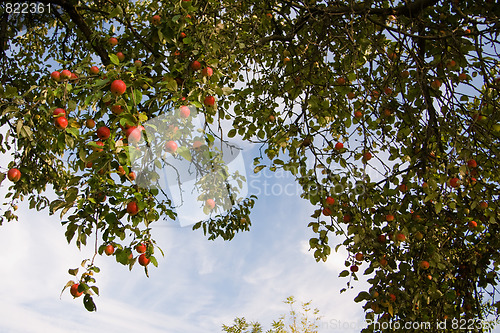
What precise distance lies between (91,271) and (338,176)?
2197 mm

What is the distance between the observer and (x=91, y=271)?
224cm

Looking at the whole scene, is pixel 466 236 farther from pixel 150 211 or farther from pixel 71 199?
pixel 71 199

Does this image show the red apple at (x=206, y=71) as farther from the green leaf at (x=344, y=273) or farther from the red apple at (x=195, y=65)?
the green leaf at (x=344, y=273)

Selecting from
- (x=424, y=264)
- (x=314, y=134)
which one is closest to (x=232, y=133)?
(x=314, y=134)

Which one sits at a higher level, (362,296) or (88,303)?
(362,296)

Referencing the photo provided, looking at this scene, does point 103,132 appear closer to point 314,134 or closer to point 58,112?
point 58,112

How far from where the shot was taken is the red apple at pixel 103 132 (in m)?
2.02

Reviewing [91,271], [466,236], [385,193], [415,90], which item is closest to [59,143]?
[91,271]

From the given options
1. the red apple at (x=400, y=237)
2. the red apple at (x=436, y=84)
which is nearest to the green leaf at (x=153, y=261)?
the red apple at (x=400, y=237)

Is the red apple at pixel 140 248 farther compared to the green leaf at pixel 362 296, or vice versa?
the green leaf at pixel 362 296

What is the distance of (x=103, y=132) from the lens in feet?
6.63

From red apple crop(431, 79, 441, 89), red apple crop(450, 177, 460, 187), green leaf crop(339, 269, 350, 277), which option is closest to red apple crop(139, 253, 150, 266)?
green leaf crop(339, 269, 350, 277)

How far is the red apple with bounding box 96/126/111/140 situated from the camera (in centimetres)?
202

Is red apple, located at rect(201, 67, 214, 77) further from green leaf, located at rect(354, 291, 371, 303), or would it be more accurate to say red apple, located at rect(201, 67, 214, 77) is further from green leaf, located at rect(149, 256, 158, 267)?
green leaf, located at rect(354, 291, 371, 303)
